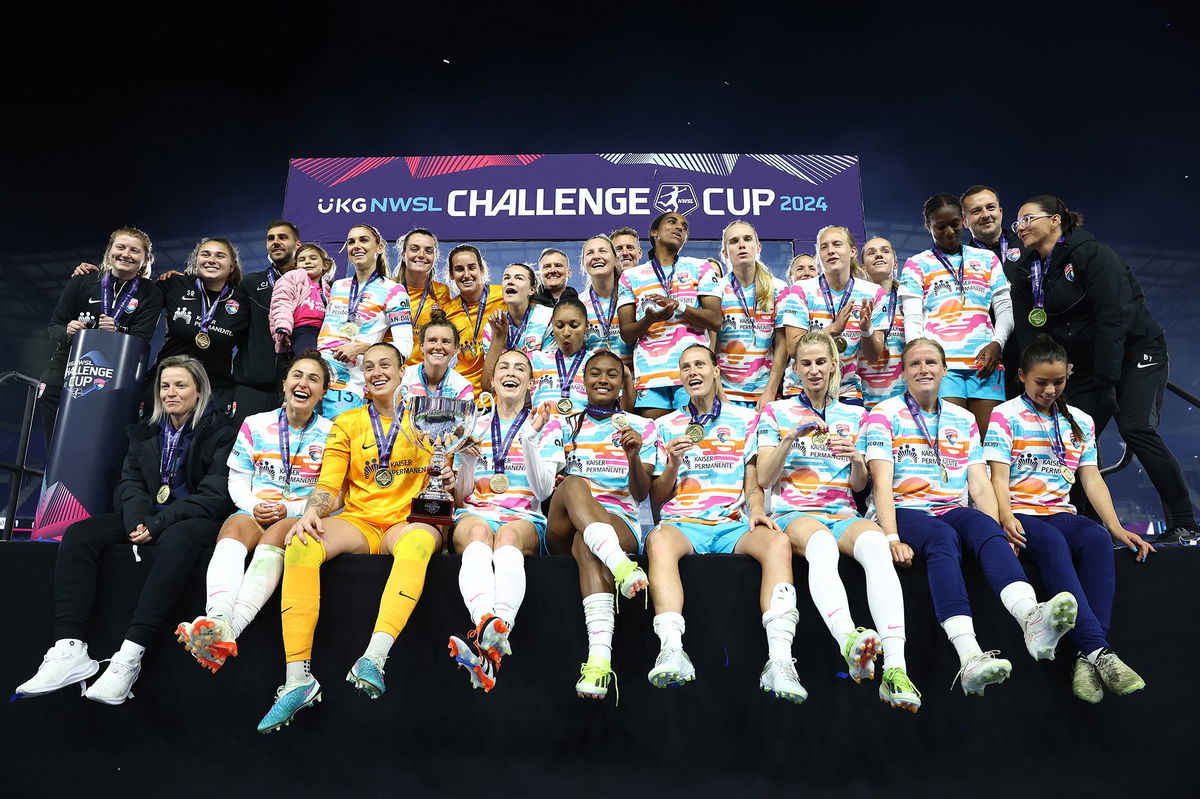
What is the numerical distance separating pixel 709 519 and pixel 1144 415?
7.93ft

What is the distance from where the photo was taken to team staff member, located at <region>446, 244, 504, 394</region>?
453 centimetres

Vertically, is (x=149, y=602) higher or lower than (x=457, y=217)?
lower

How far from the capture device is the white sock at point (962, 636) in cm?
259

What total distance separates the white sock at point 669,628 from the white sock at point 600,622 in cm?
17

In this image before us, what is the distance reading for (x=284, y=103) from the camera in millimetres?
13812

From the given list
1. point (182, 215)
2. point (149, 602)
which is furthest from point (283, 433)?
point (182, 215)

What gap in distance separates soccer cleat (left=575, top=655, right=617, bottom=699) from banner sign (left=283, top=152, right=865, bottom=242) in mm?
4984

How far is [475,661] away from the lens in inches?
100

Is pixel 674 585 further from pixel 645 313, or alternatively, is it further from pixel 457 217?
pixel 457 217

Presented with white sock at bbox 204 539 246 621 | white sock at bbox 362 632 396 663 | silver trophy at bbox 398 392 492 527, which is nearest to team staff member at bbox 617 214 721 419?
silver trophy at bbox 398 392 492 527

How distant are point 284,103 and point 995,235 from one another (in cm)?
1322

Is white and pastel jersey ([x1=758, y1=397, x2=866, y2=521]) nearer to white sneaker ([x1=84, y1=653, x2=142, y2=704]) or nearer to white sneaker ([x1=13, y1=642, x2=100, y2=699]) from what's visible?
white sneaker ([x1=84, y1=653, x2=142, y2=704])

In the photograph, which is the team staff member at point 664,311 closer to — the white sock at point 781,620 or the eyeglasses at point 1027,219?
the white sock at point 781,620

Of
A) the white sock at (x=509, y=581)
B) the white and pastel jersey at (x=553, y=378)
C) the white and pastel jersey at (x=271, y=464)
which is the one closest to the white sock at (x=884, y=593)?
the white sock at (x=509, y=581)
